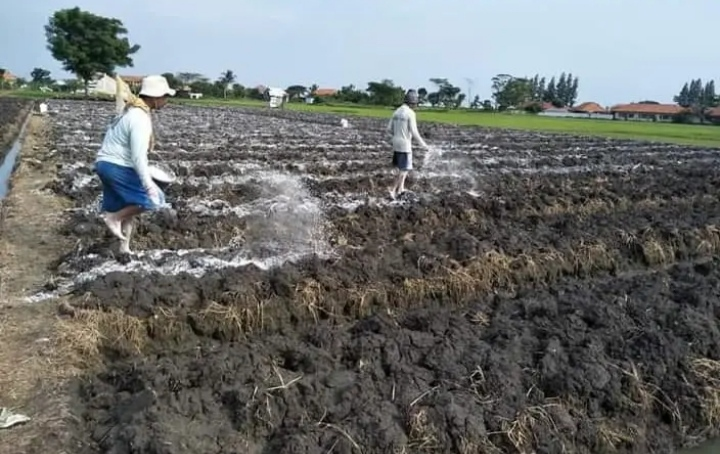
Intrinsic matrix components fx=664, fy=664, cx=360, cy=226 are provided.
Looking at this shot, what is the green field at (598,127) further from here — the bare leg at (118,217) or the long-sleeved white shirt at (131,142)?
the long-sleeved white shirt at (131,142)

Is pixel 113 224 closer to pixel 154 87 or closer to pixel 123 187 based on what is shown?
pixel 123 187

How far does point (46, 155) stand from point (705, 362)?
14640 mm

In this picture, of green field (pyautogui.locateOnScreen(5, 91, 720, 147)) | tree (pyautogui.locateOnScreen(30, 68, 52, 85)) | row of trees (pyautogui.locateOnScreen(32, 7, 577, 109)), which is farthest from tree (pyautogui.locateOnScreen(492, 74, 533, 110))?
tree (pyautogui.locateOnScreen(30, 68, 52, 85))

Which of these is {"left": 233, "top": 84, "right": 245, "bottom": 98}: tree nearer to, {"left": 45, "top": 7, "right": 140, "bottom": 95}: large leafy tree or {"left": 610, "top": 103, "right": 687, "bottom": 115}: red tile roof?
{"left": 45, "top": 7, "right": 140, "bottom": 95}: large leafy tree

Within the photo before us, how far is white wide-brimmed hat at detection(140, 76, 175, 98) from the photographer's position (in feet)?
19.2

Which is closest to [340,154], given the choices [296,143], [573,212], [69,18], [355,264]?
[296,143]

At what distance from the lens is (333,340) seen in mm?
4684

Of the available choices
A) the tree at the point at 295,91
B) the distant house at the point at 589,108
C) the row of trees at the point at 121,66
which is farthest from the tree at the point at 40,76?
the distant house at the point at 589,108

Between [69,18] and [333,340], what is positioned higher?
[69,18]

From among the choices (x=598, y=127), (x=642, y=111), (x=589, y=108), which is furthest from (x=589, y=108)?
(x=598, y=127)

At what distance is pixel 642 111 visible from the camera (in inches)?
3661

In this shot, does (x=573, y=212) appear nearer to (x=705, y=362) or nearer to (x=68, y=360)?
(x=705, y=362)

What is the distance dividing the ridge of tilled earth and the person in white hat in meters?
1.76

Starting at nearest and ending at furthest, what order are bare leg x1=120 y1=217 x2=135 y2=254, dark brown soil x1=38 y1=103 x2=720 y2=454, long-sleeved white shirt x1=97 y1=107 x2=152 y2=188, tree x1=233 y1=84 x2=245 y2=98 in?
dark brown soil x1=38 y1=103 x2=720 y2=454
long-sleeved white shirt x1=97 y1=107 x2=152 y2=188
bare leg x1=120 y1=217 x2=135 y2=254
tree x1=233 y1=84 x2=245 y2=98
